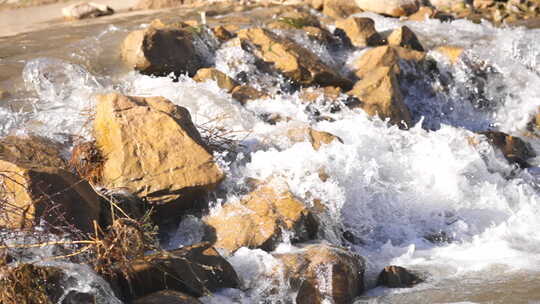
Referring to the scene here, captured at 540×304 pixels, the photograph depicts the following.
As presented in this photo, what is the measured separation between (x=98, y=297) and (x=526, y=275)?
223 centimetres

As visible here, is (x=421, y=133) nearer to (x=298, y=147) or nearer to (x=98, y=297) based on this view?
(x=298, y=147)

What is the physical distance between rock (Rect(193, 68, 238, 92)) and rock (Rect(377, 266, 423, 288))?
2.82 meters

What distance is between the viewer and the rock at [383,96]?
21.6 ft

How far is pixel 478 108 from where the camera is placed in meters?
7.84

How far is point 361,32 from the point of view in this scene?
332 inches

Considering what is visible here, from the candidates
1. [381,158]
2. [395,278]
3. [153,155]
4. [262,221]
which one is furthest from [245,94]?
[395,278]

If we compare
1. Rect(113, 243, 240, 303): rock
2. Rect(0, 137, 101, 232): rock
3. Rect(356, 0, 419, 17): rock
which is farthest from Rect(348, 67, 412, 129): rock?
Rect(356, 0, 419, 17): rock

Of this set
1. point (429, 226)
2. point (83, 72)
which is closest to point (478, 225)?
point (429, 226)

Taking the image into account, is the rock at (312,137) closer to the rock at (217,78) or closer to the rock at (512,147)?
the rock at (217,78)

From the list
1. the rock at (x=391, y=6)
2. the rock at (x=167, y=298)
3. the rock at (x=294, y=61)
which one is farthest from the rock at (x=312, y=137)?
the rock at (x=391, y=6)

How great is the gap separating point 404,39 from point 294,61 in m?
1.89

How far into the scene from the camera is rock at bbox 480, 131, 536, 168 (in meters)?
6.39

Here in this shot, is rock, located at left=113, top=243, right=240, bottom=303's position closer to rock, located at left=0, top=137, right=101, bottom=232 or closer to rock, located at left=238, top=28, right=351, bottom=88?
rock, located at left=0, top=137, right=101, bottom=232

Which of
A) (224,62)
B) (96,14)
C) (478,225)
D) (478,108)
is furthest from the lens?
(96,14)
